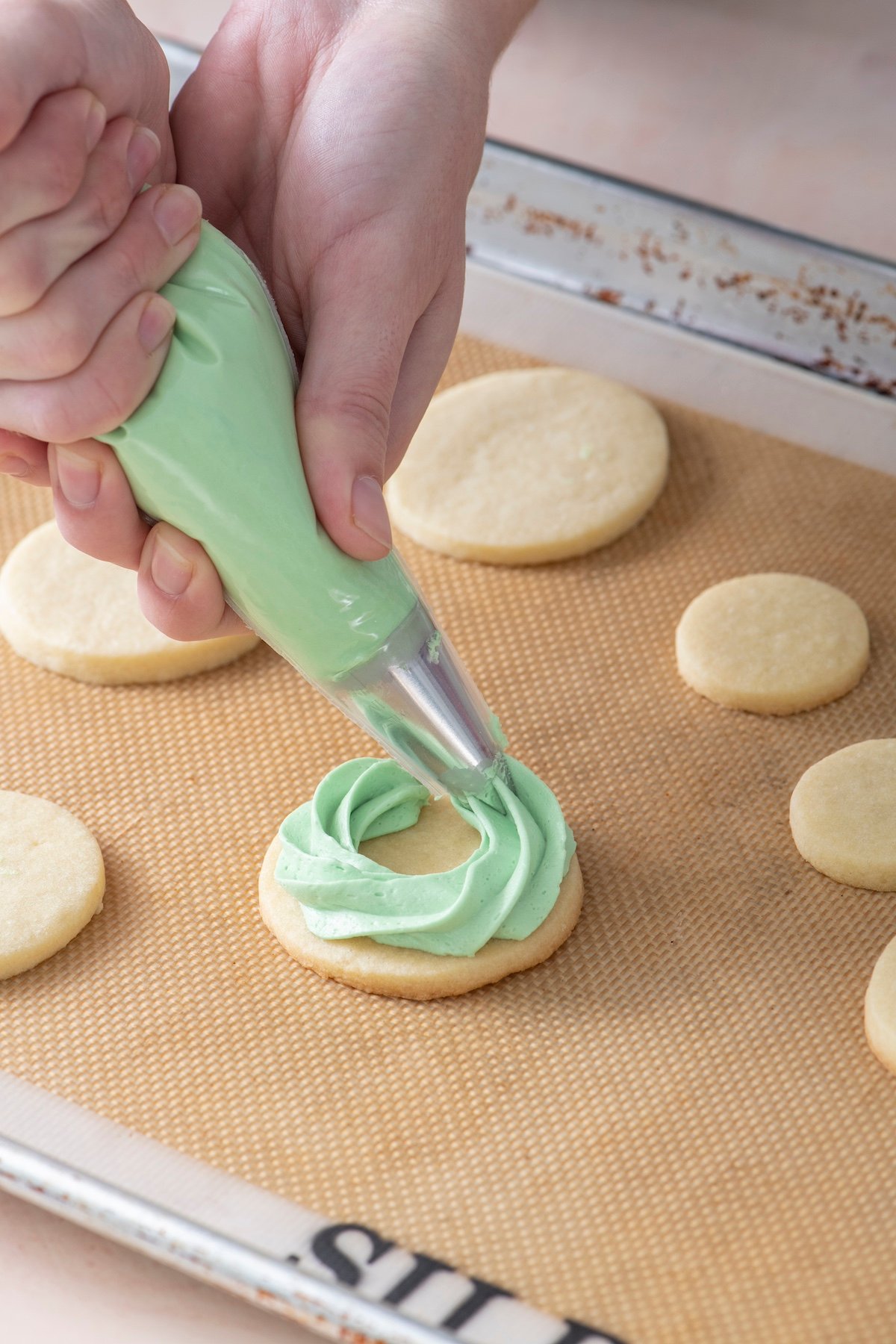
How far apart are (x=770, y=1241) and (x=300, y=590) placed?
19.9 inches

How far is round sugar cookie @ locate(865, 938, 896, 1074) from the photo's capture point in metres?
0.98

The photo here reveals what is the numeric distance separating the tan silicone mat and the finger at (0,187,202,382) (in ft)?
1.43

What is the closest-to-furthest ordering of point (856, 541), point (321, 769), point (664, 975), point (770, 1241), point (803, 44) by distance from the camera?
point (770, 1241)
point (664, 975)
point (321, 769)
point (856, 541)
point (803, 44)

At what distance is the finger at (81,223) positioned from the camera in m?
0.80

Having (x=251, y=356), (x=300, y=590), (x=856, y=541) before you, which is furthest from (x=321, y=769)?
(x=856, y=541)

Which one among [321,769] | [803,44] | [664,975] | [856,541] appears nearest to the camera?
[664,975]

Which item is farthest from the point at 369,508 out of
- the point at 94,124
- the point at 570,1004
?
the point at 570,1004

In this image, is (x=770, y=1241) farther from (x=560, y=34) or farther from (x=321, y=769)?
(x=560, y=34)

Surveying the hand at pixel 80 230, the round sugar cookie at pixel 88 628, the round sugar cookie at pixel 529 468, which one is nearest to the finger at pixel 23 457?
the hand at pixel 80 230

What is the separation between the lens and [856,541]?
4.67 ft

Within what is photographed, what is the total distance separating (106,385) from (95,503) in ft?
0.38

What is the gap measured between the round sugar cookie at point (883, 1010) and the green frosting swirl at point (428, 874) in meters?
0.23

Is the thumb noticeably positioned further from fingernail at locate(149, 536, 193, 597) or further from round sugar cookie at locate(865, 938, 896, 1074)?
round sugar cookie at locate(865, 938, 896, 1074)

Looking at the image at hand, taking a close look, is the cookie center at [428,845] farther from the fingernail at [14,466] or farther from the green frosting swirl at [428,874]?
the fingernail at [14,466]
